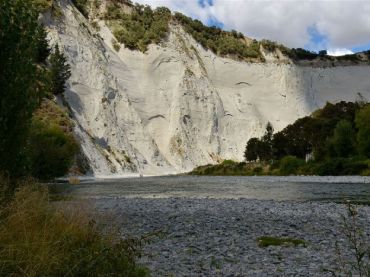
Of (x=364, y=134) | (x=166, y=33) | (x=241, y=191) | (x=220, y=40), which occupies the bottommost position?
(x=241, y=191)

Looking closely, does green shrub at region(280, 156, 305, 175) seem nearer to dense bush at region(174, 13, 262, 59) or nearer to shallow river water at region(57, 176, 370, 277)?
shallow river water at region(57, 176, 370, 277)

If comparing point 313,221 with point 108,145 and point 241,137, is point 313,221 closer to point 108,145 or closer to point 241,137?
point 108,145

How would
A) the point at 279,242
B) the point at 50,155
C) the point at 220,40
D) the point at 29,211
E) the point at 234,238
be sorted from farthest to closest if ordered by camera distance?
the point at 220,40
the point at 50,155
the point at 234,238
the point at 279,242
the point at 29,211

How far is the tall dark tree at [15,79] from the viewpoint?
10.6m

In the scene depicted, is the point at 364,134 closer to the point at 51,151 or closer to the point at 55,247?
the point at 51,151

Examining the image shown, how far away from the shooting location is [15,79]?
420 inches

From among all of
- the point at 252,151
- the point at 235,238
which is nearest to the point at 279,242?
the point at 235,238

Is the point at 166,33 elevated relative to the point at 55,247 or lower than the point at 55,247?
elevated

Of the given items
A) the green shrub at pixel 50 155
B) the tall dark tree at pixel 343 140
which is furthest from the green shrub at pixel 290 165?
the green shrub at pixel 50 155

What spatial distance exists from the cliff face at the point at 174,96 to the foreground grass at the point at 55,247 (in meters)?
68.6

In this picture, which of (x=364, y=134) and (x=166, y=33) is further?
(x=166, y=33)

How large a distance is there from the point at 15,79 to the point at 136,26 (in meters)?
118

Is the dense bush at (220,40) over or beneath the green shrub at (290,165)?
over

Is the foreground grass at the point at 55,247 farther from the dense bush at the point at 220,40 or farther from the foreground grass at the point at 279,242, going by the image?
the dense bush at the point at 220,40
